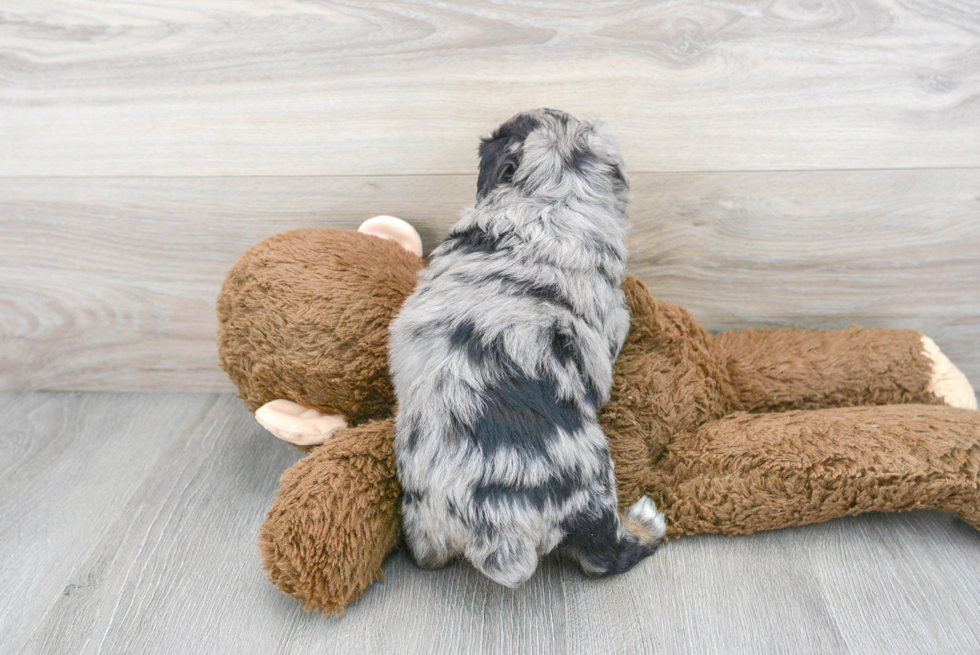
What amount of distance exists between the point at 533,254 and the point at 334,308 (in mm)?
378

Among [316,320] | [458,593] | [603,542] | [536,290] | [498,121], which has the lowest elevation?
[458,593]

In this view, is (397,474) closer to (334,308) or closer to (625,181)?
(334,308)

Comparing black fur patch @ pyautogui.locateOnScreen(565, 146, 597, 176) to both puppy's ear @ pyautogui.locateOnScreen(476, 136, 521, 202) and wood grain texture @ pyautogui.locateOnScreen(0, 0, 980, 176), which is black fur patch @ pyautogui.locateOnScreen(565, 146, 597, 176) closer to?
puppy's ear @ pyautogui.locateOnScreen(476, 136, 521, 202)

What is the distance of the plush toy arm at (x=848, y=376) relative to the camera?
1.32m

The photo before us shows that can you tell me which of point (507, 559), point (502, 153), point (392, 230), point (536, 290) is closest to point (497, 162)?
point (502, 153)

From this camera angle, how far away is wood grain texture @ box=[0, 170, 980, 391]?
4.55 feet

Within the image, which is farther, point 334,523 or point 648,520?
point 648,520

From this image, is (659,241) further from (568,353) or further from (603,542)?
(603,542)

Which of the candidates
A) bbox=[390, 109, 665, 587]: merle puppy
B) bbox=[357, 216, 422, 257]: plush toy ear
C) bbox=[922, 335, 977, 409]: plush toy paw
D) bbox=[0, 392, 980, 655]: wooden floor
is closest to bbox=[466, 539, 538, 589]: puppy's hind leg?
bbox=[390, 109, 665, 587]: merle puppy

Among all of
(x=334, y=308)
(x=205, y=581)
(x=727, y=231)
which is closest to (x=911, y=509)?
(x=727, y=231)

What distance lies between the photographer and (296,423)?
1191mm

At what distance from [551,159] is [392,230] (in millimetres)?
425

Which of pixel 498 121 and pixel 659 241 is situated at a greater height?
pixel 498 121

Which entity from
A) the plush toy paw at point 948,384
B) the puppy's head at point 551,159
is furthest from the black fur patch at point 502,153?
the plush toy paw at point 948,384
